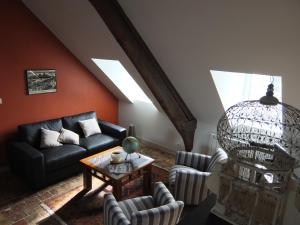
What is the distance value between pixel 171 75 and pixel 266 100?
7.57 ft

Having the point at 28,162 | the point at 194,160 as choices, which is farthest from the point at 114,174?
the point at 28,162

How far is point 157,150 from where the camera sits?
193 inches

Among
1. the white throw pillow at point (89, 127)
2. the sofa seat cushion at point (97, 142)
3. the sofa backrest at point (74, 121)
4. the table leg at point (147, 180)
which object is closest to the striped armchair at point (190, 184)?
the table leg at point (147, 180)

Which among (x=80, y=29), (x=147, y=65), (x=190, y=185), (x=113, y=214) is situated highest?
(x=80, y=29)

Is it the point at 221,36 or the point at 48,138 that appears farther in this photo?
the point at 48,138

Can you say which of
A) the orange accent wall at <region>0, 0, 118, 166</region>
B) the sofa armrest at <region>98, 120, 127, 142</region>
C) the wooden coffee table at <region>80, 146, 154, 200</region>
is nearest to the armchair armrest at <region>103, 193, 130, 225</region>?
the wooden coffee table at <region>80, 146, 154, 200</region>

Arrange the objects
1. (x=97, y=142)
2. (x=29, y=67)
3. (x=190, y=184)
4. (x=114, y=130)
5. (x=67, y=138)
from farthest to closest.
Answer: (x=114, y=130), (x=97, y=142), (x=67, y=138), (x=29, y=67), (x=190, y=184)

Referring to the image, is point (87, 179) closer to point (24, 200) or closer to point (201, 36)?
point (24, 200)

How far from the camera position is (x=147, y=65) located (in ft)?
10.6

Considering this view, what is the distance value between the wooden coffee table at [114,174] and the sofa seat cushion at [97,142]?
0.53m

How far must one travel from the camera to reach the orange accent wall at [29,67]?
3.56m

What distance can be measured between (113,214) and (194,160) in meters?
1.66

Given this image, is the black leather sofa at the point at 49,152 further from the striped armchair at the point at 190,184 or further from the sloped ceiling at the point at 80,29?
the striped armchair at the point at 190,184

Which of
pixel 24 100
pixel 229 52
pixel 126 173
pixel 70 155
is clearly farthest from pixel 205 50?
pixel 24 100
